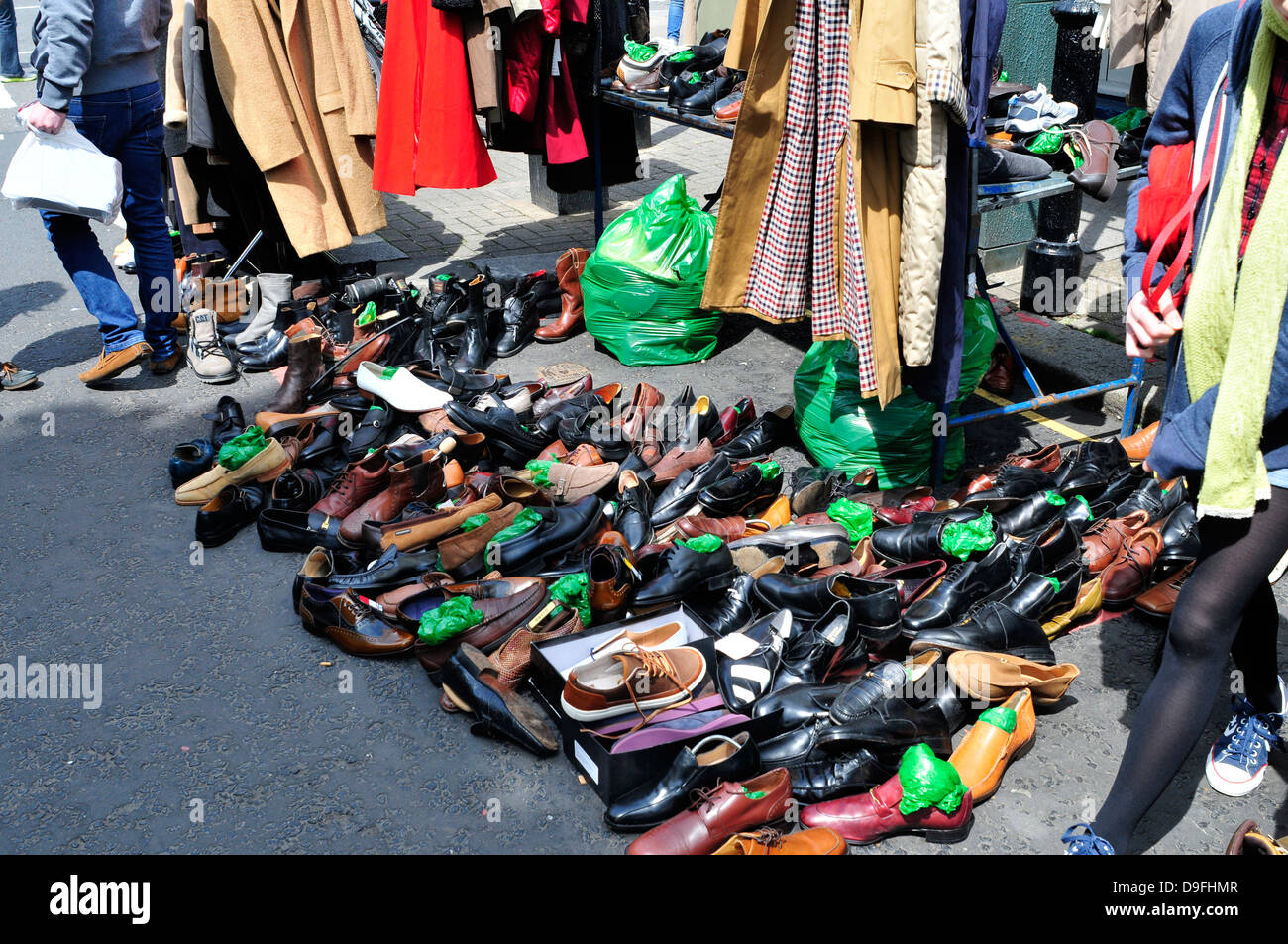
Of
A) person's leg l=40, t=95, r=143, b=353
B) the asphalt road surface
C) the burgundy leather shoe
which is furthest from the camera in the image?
person's leg l=40, t=95, r=143, b=353

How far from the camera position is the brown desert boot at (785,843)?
8.16ft

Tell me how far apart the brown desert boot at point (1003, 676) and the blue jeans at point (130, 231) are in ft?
14.4

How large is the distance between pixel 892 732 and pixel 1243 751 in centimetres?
87

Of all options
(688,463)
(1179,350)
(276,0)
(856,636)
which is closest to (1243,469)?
(1179,350)

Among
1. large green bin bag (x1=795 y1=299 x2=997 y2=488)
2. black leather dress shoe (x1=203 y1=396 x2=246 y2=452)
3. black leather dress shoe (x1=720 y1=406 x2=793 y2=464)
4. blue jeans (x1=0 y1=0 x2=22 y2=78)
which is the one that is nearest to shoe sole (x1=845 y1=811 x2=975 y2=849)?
large green bin bag (x1=795 y1=299 x2=997 y2=488)

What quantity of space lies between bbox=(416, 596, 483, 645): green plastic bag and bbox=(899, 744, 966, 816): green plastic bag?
1.38m

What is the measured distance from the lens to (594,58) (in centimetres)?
603

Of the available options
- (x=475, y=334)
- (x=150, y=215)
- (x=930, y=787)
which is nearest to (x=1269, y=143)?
(x=930, y=787)

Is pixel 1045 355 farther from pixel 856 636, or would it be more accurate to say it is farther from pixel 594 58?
pixel 594 58

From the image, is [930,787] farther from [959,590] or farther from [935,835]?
A: [959,590]

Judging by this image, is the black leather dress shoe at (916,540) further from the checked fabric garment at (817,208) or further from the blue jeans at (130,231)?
the blue jeans at (130,231)

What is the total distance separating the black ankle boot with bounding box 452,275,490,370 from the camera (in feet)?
17.6

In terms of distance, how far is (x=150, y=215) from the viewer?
540cm

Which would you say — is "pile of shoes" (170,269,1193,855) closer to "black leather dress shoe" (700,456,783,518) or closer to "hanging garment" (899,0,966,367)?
"black leather dress shoe" (700,456,783,518)
